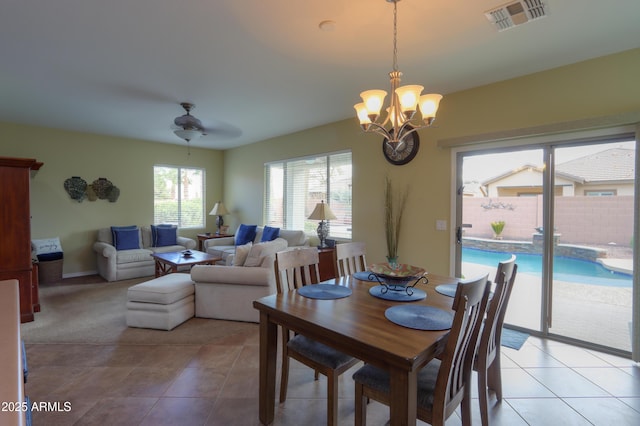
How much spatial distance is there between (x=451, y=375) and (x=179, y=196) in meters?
6.74

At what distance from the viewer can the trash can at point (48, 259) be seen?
4883 mm

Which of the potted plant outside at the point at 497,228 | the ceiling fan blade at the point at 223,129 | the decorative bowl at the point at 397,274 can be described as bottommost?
the decorative bowl at the point at 397,274

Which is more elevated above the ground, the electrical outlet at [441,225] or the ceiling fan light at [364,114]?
the ceiling fan light at [364,114]

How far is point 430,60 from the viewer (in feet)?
9.21

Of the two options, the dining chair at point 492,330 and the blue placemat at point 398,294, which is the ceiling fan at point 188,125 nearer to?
the blue placemat at point 398,294

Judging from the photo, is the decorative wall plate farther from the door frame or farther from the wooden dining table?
the door frame

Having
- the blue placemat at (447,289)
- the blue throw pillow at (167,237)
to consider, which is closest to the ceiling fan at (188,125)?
the blue throw pillow at (167,237)

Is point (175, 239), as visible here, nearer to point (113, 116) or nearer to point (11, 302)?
point (113, 116)

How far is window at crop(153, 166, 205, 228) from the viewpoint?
6.57 metres

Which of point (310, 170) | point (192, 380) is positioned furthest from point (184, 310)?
point (310, 170)

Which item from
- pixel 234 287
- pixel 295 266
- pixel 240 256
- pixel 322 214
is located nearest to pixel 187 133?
pixel 240 256

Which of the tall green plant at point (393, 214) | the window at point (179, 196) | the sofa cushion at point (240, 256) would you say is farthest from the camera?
the window at point (179, 196)

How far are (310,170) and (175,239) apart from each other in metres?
3.15

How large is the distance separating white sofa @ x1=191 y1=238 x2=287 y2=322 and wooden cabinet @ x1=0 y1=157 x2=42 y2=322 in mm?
1885
